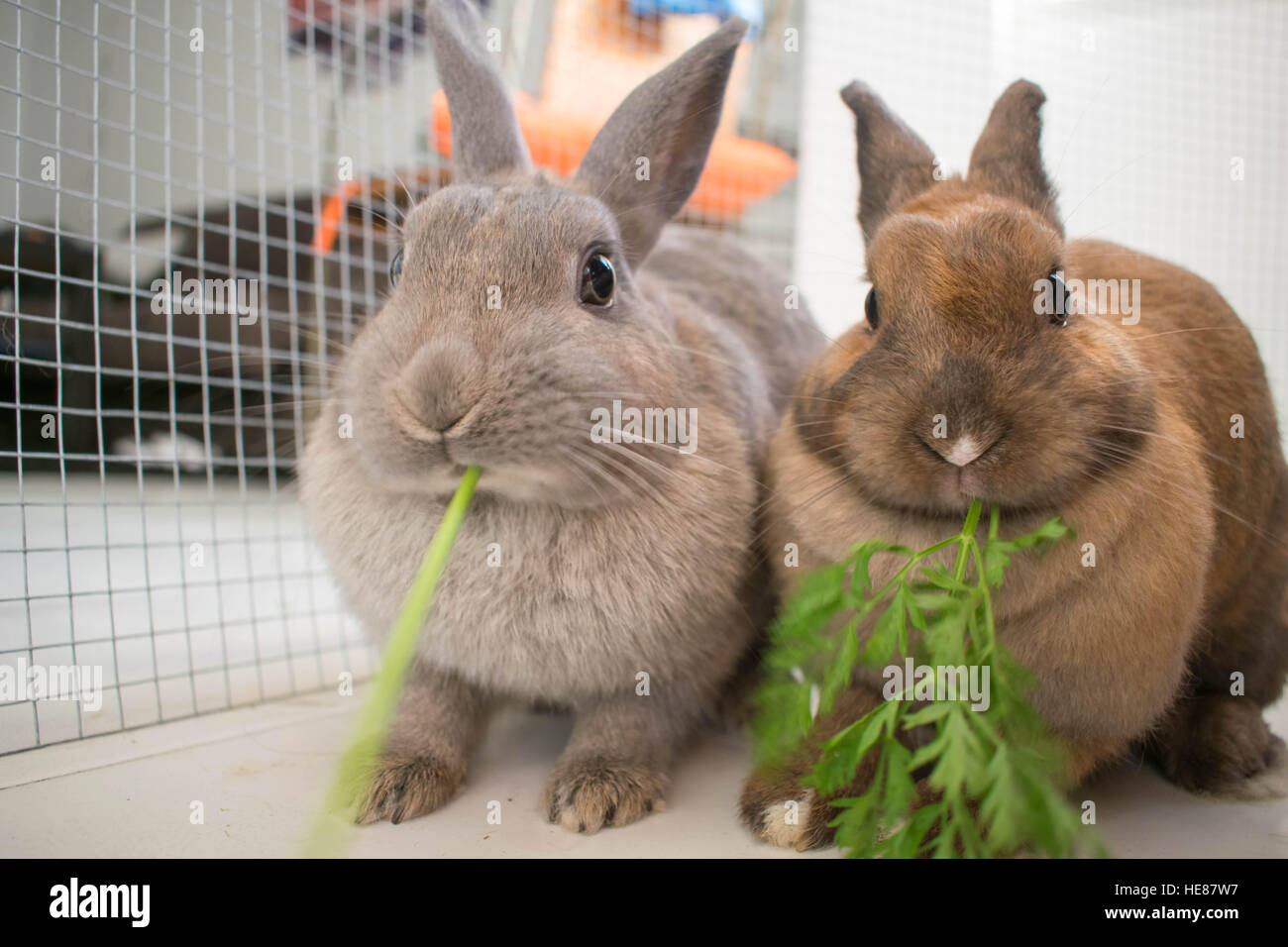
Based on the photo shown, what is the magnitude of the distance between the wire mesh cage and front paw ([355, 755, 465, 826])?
746 mm

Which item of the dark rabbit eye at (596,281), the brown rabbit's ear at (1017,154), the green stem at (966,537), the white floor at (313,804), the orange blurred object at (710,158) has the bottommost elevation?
the white floor at (313,804)

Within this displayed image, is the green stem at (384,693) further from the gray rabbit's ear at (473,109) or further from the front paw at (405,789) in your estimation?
the gray rabbit's ear at (473,109)

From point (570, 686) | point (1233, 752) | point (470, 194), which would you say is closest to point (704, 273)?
point (470, 194)

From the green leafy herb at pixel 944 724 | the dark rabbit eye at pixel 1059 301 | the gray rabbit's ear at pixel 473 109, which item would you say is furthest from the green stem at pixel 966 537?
the gray rabbit's ear at pixel 473 109

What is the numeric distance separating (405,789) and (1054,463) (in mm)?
1180

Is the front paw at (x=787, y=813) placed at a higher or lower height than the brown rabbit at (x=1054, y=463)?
lower

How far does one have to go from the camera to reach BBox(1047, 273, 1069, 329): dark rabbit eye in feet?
4.85

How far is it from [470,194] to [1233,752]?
5.65 ft

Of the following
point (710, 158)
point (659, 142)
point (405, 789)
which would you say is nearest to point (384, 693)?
point (405, 789)

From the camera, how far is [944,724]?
4.00ft

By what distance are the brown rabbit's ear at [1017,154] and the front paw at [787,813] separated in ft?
3.62

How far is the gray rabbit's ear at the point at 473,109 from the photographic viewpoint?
2.04 meters

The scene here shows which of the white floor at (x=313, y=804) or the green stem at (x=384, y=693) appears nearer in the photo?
the green stem at (x=384, y=693)
